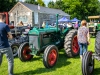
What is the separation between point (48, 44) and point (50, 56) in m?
0.96

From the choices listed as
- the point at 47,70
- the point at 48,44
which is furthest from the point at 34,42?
the point at 47,70

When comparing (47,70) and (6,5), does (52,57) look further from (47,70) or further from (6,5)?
(6,5)

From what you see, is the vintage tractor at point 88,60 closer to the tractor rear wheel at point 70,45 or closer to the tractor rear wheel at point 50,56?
the tractor rear wheel at point 50,56

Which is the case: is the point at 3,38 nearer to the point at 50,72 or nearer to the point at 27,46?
the point at 50,72

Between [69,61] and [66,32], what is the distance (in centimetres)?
146

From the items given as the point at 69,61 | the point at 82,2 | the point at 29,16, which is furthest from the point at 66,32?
the point at 82,2

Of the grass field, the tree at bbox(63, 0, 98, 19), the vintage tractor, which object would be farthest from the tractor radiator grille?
the tree at bbox(63, 0, 98, 19)

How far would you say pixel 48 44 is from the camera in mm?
6645

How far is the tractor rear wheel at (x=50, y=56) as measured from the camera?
5.55m

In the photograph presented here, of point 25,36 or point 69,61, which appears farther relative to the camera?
point 25,36

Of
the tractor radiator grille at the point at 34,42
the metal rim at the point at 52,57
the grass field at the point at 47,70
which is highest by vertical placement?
the tractor radiator grille at the point at 34,42

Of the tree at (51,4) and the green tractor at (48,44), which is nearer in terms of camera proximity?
the green tractor at (48,44)

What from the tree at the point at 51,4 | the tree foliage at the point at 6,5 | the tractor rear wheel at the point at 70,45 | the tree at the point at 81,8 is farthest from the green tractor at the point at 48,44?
the tree at the point at 51,4

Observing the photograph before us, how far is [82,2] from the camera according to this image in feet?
149
